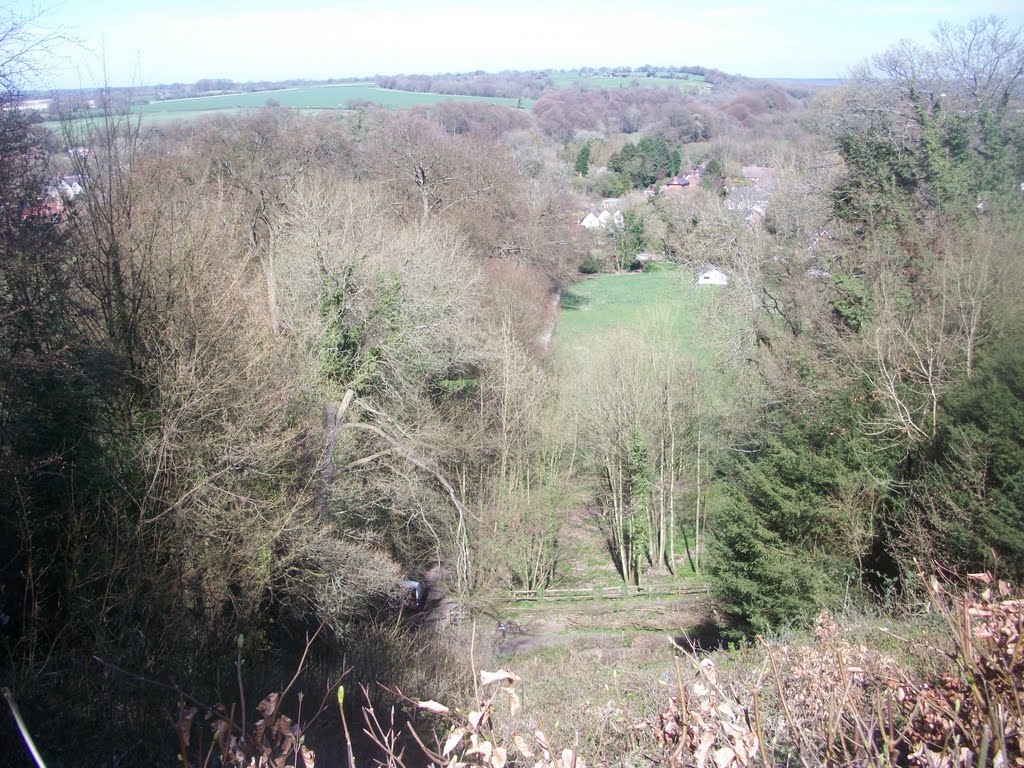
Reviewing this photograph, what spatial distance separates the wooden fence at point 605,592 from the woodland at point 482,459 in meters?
0.40

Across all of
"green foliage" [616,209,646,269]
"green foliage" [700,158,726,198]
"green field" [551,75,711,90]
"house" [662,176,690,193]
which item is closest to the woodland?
"green foliage" [700,158,726,198]

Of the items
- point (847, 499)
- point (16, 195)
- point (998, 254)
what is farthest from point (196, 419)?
point (998, 254)

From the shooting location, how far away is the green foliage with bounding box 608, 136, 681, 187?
2542 inches

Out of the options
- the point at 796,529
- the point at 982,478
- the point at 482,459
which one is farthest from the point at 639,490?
the point at 982,478

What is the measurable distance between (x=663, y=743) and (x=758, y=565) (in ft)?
30.1

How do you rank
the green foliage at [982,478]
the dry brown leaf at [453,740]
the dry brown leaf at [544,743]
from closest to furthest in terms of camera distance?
the dry brown leaf at [453,740] → the dry brown leaf at [544,743] → the green foliage at [982,478]

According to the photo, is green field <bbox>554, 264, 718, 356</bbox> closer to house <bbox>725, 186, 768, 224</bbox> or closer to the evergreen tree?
house <bbox>725, 186, 768, 224</bbox>

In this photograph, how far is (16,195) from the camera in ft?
26.1

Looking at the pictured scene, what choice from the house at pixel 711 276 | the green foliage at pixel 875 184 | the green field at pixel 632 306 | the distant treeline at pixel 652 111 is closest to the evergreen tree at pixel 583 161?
the distant treeline at pixel 652 111

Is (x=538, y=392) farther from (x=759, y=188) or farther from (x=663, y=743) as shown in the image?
(x=663, y=743)

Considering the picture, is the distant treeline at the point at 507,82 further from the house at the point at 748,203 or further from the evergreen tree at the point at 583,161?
the house at the point at 748,203

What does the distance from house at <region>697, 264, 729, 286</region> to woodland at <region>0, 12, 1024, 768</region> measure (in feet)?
1.15

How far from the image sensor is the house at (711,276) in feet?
67.2

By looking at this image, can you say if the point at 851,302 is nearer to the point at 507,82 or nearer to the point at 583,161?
the point at 583,161
